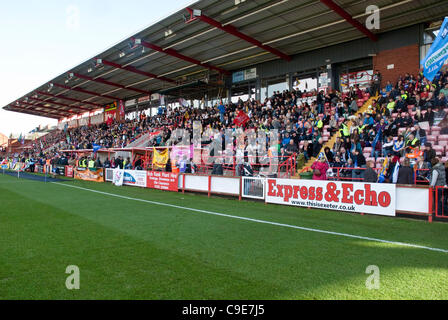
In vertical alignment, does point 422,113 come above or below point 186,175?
above

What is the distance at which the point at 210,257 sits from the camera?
501 centimetres

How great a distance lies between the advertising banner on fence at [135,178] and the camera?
18.0 metres

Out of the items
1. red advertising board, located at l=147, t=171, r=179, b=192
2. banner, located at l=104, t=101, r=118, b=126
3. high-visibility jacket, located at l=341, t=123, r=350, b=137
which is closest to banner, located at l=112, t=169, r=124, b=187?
red advertising board, located at l=147, t=171, r=179, b=192

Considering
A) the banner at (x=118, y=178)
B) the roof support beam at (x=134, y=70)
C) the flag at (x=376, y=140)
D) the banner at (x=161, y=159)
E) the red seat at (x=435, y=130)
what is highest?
the roof support beam at (x=134, y=70)

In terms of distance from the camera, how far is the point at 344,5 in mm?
16422

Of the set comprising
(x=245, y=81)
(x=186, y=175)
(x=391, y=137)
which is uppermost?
(x=245, y=81)

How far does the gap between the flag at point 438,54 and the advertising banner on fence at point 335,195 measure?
350 centimetres

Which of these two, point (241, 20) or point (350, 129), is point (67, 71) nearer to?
point (241, 20)

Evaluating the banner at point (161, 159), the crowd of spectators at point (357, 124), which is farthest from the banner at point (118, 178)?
the banner at point (161, 159)

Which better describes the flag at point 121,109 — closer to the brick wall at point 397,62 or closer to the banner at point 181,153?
the banner at point 181,153

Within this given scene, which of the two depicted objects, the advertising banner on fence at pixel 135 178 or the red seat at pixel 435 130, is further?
the advertising banner on fence at pixel 135 178

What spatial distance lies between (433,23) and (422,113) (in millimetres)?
7805

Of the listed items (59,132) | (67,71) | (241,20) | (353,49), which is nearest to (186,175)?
(241,20)

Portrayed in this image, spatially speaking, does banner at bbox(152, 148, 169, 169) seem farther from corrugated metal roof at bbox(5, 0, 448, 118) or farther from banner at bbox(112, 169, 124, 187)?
corrugated metal roof at bbox(5, 0, 448, 118)
